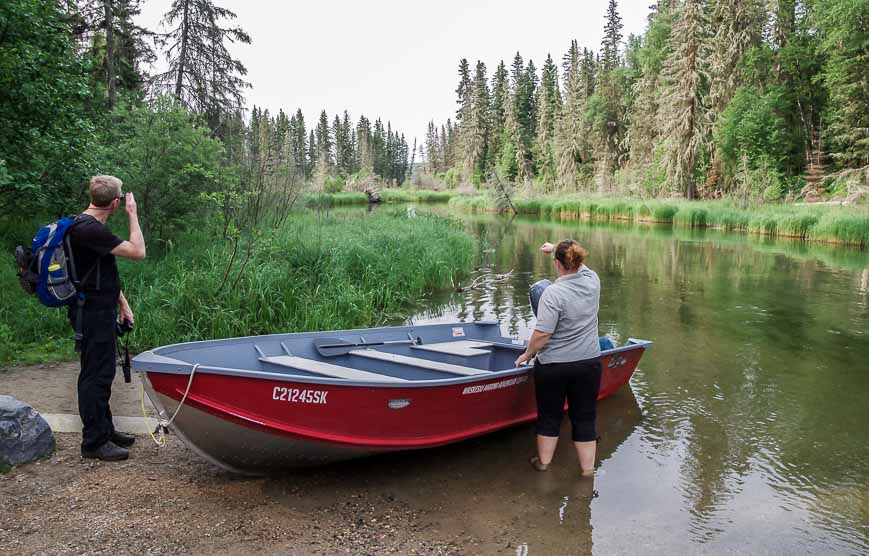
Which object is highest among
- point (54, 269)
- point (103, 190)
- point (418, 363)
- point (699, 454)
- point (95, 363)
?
point (103, 190)

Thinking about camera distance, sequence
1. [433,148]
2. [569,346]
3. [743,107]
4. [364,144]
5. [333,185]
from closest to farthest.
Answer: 1. [569,346]
2. [743,107]
3. [333,185]
4. [364,144]
5. [433,148]

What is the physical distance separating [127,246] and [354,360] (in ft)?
8.67

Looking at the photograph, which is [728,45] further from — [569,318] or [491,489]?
[491,489]

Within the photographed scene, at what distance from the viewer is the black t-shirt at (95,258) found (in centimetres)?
432

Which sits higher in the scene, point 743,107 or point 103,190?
point 743,107

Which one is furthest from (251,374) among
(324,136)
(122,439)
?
(324,136)

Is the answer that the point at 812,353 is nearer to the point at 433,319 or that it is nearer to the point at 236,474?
the point at 433,319

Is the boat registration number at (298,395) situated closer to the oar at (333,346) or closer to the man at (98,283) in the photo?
the man at (98,283)

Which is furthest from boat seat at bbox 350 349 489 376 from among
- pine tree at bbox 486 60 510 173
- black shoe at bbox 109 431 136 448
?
pine tree at bbox 486 60 510 173

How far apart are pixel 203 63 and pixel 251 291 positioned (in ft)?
50.0

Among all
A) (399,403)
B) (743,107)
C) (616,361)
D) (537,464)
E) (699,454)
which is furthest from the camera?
(743,107)

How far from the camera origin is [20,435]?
4.67m

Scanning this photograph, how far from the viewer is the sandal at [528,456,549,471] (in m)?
5.50

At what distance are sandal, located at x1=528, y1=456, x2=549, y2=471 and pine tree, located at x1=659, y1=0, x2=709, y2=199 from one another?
38.6 meters
